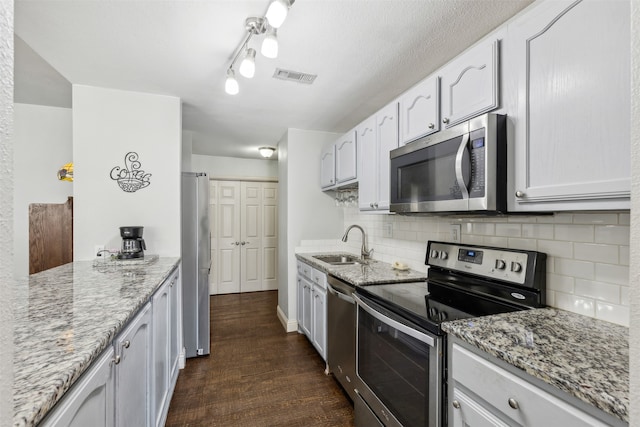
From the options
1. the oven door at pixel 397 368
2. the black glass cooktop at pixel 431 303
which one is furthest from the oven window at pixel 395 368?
the black glass cooktop at pixel 431 303

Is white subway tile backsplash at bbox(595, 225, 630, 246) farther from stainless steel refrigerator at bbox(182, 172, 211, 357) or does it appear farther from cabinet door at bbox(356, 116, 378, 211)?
stainless steel refrigerator at bbox(182, 172, 211, 357)

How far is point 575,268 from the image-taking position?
4.18 feet

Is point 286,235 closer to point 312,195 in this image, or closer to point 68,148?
point 312,195

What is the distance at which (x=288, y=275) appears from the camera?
3.46m

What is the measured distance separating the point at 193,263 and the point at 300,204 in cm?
133

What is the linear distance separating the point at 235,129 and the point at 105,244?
1837 mm

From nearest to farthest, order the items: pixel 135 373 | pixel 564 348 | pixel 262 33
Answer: pixel 564 348 < pixel 135 373 < pixel 262 33

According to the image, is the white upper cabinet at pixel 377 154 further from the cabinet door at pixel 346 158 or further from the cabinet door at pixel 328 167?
the cabinet door at pixel 328 167

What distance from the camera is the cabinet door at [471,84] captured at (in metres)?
1.31

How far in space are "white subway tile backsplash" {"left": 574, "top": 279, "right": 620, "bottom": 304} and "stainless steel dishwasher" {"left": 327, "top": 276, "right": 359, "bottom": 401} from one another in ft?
3.78

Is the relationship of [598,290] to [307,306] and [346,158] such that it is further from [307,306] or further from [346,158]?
[307,306]

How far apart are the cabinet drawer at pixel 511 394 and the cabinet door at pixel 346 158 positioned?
1.78 m

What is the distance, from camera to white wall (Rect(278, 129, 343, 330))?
345 cm

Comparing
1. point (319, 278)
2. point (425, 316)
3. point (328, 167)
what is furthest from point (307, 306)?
point (425, 316)
